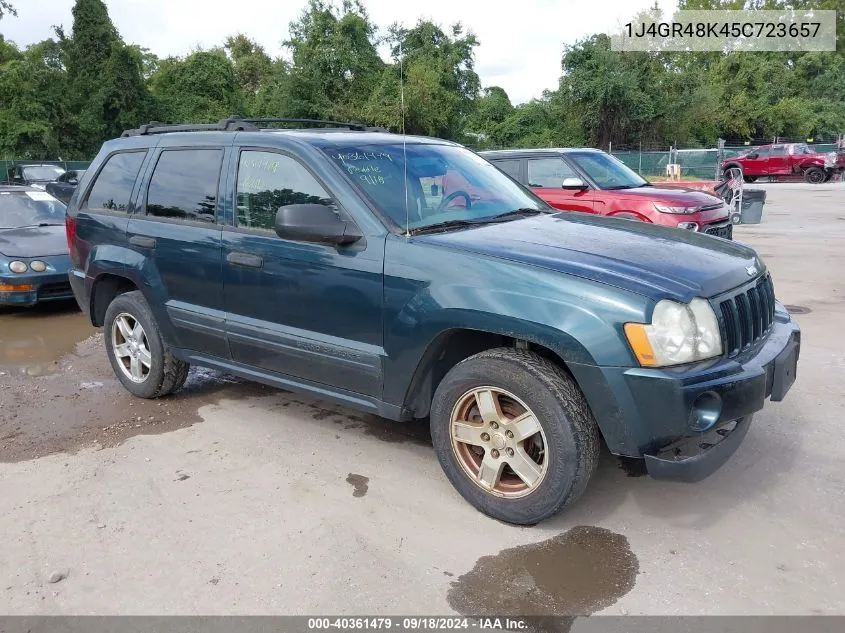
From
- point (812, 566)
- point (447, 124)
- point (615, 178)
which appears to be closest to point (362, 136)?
point (812, 566)

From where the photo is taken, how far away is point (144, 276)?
15.9 ft

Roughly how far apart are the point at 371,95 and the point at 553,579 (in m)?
Answer: 35.5

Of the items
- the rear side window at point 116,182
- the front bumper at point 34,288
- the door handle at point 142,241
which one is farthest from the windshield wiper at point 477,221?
the front bumper at point 34,288

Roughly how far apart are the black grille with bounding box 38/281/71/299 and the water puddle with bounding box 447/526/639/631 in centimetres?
657

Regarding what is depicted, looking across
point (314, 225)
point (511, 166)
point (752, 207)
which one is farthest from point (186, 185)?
point (752, 207)

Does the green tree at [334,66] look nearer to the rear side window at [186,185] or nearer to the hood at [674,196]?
the hood at [674,196]

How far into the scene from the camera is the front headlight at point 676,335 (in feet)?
9.76

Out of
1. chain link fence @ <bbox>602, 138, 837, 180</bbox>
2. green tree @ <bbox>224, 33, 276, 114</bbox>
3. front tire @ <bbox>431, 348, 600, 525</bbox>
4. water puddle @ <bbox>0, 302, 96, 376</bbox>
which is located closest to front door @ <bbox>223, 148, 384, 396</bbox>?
front tire @ <bbox>431, 348, 600, 525</bbox>

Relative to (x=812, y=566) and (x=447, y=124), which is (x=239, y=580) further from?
(x=447, y=124)

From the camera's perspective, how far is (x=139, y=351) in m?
5.18

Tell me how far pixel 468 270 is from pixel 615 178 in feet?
22.9

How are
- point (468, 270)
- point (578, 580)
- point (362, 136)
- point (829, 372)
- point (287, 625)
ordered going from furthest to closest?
1. point (829, 372)
2. point (362, 136)
3. point (468, 270)
4. point (578, 580)
5. point (287, 625)

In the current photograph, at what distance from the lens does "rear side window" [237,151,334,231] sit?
4.03 metres

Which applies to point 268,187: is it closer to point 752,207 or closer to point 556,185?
point 556,185
